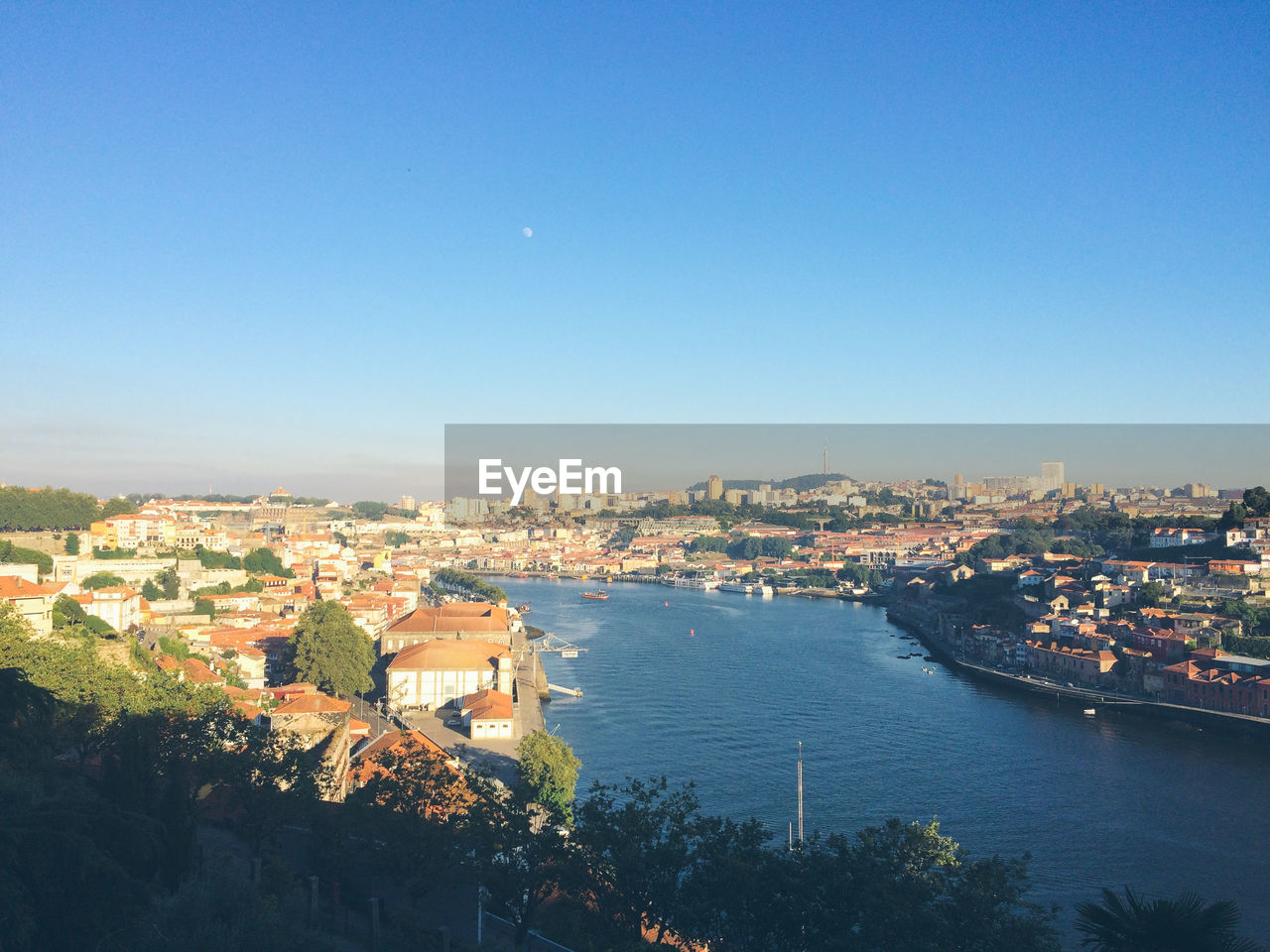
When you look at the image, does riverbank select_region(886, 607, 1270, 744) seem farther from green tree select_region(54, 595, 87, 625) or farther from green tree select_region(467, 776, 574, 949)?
green tree select_region(54, 595, 87, 625)

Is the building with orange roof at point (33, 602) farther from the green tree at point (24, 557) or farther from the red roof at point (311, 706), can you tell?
the green tree at point (24, 557)

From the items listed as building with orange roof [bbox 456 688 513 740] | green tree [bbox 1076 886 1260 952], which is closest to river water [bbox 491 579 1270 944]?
building with orange roof [bbox 456 688 513 740]

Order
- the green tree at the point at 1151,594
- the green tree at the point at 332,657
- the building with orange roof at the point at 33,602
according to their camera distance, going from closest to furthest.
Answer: the building with orange roof at the point at 33,602 < the green tree at the point at 332,657 < the green tree at the point at 1151,594

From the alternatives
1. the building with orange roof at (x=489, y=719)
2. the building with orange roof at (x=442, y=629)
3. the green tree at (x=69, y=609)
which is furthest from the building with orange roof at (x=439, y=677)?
the green tree at (x=69, y=609)

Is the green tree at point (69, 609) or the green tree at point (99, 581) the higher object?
the green tree at point (69, 609)

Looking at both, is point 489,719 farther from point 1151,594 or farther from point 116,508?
point 116,508

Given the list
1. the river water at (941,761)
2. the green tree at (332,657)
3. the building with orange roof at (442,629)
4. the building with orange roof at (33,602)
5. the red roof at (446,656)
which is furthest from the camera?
Result: the building with orange roof at (442,629)

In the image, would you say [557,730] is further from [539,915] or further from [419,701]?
[539,915]
